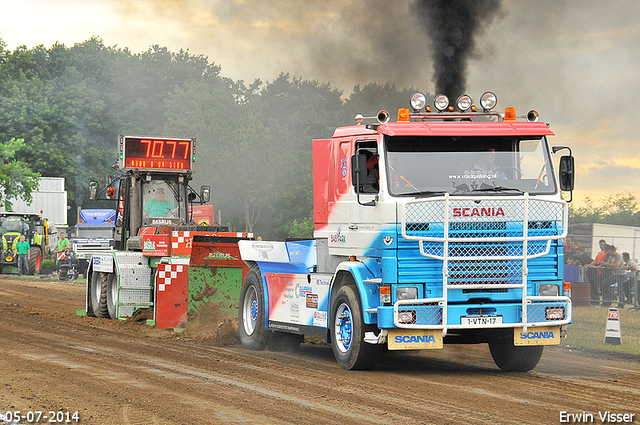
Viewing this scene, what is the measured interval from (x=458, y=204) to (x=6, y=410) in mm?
5233

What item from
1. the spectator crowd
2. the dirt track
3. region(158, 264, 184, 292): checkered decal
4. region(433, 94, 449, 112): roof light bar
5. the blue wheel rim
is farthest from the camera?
the spectator crowd

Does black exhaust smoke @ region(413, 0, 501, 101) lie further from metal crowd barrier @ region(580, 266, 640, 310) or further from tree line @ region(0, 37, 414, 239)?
tree line @ region(0, 37, 414, 239)

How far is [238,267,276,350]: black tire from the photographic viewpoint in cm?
1298

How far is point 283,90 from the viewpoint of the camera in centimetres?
5800

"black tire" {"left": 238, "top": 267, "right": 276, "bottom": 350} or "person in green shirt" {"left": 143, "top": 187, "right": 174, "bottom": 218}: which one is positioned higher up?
"person in green shirt" {"left": 143, "top": 187, "right": 174, "bottom": 218}

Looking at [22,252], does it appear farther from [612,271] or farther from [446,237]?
[446,237]

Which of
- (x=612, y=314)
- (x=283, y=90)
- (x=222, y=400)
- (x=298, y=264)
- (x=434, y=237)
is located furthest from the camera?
(x=283, y=90)

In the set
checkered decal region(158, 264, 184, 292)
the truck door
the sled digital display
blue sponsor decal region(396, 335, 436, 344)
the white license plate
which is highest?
the sled digital display

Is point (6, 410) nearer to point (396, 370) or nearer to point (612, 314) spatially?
→ point (396, 370)

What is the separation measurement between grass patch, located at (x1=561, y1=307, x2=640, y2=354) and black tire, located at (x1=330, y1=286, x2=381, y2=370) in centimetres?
492

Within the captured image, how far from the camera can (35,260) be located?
3678 cm

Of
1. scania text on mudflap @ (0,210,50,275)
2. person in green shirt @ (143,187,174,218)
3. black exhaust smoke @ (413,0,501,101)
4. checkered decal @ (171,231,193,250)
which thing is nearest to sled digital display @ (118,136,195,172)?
person in green shirt @ (143,187,174,218)

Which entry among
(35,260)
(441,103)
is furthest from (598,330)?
(35,260)

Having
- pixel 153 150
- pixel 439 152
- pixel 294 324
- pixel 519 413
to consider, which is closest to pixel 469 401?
pixel 519 413
